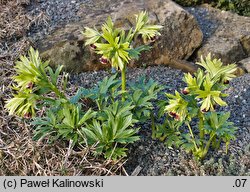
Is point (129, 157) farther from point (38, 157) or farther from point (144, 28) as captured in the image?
point (144, 28)

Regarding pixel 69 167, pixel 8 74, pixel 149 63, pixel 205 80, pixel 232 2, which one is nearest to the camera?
pixel 205 80

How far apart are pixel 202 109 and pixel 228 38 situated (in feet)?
8.17

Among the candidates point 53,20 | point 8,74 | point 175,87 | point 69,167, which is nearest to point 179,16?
point 175,87

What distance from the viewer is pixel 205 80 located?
3.05m

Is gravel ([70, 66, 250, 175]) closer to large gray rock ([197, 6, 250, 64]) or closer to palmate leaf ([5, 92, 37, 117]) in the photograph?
palmate leaf ([5, 92, 37, 117])

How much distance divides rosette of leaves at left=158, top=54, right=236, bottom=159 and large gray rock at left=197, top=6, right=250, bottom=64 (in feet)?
5.36

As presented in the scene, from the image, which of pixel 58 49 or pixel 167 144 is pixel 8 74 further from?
pixel 167 144

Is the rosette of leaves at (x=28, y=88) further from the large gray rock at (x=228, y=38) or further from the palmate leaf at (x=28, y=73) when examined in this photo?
the large gray rock at (x=228, y=38)

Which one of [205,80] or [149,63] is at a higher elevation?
[205,80]

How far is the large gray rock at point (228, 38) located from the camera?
5078 mm

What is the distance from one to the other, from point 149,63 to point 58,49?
3.03ft

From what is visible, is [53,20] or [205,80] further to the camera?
[53,20]

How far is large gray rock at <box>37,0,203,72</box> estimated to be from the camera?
4410 millimetres

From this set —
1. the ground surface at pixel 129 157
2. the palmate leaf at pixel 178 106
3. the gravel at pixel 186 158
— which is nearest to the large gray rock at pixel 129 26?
the ground surface at pixel 129 157
